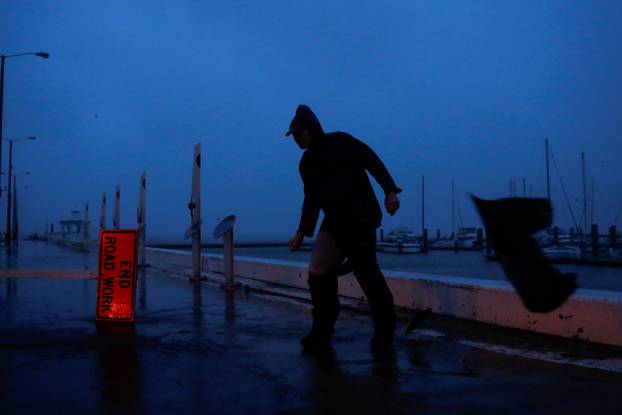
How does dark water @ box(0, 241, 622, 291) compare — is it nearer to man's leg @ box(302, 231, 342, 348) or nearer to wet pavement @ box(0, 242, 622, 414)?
wet pavement @ box(0, 242, 622, 414)

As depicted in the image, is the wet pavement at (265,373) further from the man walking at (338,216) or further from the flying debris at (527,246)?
the flying debris at (527,246)

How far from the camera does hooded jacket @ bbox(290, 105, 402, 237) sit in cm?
464

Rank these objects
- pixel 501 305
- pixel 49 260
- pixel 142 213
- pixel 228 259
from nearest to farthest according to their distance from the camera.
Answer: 1. pixel 501 305
2. pixel 228 259
3. pixel 142 213
4. pixel 49 260

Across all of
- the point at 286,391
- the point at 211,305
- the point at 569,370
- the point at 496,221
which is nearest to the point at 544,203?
the point at 496,221

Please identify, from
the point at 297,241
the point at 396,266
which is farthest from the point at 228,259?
the point at 396,266

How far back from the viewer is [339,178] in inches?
186

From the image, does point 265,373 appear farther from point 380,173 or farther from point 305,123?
point 305,123

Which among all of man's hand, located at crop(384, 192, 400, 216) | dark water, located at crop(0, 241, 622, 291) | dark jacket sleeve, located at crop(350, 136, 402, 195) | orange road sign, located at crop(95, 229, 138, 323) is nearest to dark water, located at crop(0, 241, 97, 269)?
dark water, located at crop(0, 241, 622, 291)

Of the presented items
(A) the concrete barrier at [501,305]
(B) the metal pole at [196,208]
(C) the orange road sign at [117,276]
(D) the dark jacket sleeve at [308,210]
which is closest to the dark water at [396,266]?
(A) the concrete barrier at [501,305]

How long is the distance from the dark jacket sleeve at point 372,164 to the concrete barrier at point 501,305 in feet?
5.20

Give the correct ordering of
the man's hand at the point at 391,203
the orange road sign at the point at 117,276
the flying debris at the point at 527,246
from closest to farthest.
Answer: the flying debris at the point at 527,246
the man's hand at the point at 391,203
the orange road sign at the point at 117,276

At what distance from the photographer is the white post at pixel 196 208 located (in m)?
10.2

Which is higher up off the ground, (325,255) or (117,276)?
(325,255)

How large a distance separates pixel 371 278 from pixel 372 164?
34.3 inches
